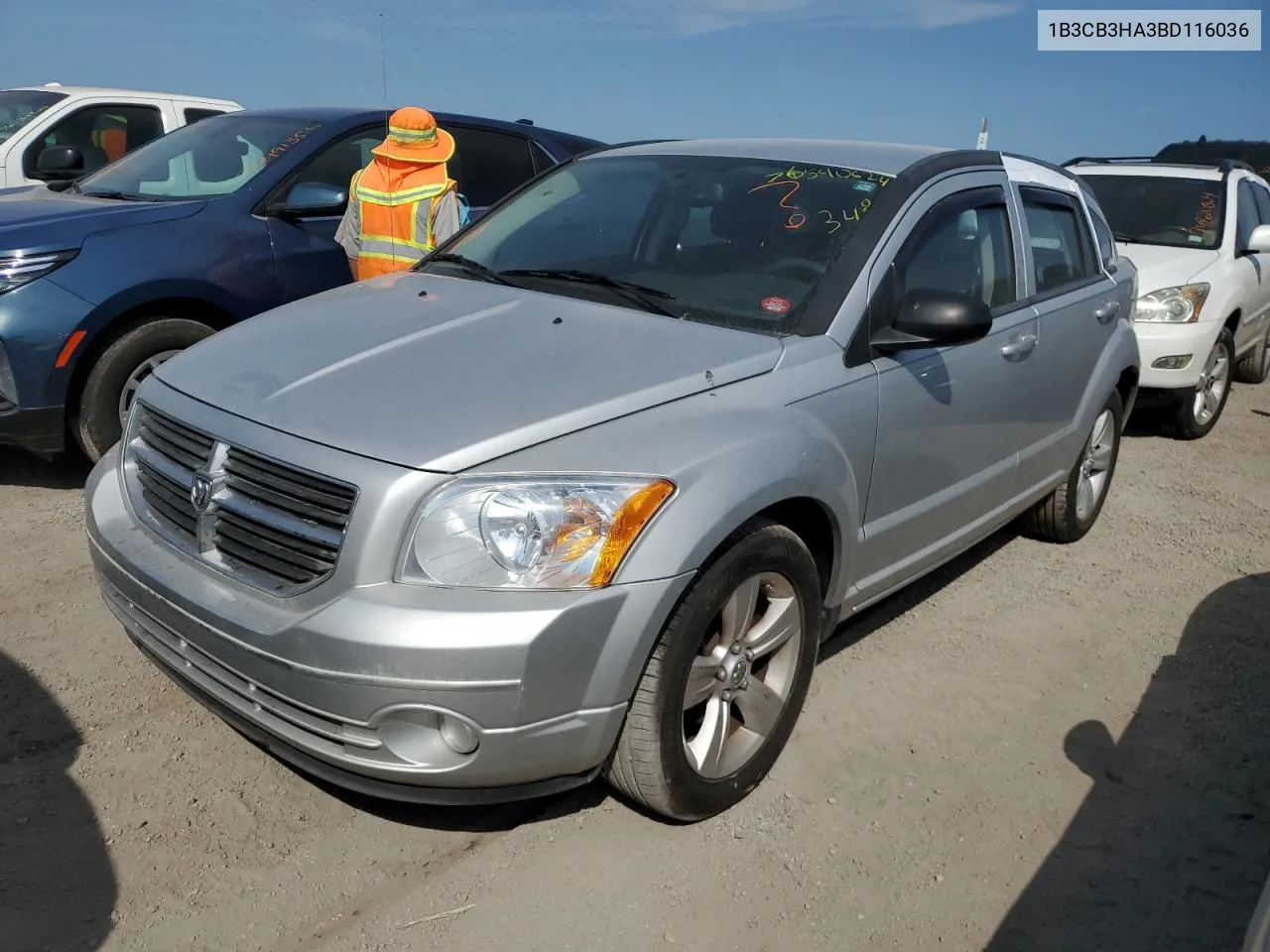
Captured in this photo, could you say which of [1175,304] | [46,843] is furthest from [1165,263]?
[46,843]

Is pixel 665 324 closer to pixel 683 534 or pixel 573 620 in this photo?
pixel 683 534

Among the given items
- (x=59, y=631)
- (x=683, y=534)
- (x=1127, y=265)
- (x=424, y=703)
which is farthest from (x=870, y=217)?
(x=59, y=631)

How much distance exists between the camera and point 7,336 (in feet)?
14.7

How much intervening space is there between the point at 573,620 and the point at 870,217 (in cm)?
175

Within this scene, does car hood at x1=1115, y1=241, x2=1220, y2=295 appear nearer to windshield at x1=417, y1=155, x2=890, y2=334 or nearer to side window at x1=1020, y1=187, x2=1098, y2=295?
side window at x1=1020, y1=187, x2=1098, y2=295

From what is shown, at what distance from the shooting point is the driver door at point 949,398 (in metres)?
3.33

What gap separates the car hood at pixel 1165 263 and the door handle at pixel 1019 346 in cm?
365

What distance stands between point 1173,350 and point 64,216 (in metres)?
6.27

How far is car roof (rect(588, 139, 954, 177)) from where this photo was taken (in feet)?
12.2

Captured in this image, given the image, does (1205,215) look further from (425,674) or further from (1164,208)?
(425,674)

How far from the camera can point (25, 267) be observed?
15.0ft

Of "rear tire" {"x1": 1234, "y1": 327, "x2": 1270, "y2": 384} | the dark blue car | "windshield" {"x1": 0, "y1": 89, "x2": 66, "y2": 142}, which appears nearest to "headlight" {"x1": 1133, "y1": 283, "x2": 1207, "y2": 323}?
"rear tire" {"x1": 1234, "y1": 327, "x2": 1270, "y2": 384}

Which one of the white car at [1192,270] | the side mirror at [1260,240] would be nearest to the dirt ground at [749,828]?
the white car at [1192,270]

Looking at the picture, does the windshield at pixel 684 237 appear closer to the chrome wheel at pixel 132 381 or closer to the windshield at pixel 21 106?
the chrome wheel at pixel 132 381
